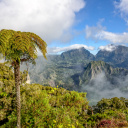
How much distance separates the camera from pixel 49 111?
37.9 ft

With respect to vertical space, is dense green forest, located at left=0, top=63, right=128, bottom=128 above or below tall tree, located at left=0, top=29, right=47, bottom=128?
below

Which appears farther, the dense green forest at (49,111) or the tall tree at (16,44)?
the dense green forest at (49,111)

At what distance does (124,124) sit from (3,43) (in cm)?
1360

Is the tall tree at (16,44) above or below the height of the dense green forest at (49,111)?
above

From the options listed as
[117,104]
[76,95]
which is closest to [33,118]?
[76,95]

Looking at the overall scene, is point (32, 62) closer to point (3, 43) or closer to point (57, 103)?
point (3, 43)

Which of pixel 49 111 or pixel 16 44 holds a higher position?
pixel 16 44

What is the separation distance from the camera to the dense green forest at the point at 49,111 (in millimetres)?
10344

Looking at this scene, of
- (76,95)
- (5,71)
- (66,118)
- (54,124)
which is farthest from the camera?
(5,71)

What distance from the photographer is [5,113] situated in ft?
54.7

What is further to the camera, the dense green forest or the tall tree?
the dense green forest

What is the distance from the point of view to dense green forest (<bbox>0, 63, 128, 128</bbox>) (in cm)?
1034

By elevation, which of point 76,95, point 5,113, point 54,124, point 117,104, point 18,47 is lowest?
point 117,104

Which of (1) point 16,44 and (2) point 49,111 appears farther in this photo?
(2) point 49,111
